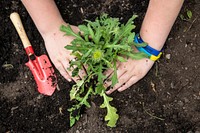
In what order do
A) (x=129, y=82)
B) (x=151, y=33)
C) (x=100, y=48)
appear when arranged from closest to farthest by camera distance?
(x=100, y=48) < (x=151, y=33) < (x=129, y=82)

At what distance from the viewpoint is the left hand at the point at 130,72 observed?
2.14m

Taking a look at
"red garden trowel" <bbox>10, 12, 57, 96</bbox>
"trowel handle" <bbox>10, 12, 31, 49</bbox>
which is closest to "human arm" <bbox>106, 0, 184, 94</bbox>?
"red garden trowel" <bbox>10, 12, 57, 96</bbox>

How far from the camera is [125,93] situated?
2309 mm

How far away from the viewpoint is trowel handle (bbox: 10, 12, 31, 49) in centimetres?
229

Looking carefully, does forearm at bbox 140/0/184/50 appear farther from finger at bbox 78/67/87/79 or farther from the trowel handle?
the trowel handle

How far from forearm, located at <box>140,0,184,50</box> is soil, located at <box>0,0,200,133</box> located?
0.74 ft

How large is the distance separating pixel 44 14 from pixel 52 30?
0.10m

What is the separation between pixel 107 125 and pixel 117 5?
29.2 inches

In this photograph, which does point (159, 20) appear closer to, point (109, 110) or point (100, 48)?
point (100, 48)

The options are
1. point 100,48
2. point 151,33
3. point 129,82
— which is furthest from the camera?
point 129,82

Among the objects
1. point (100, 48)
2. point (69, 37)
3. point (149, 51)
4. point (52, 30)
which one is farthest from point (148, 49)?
point (52, 30)

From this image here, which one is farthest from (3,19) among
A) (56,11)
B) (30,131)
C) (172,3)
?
(172,3)

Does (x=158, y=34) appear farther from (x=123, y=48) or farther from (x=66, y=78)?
(x=66, y=78)

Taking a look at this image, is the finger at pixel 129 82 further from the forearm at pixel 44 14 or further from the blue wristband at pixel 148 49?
the forearm at pixel 44 14
